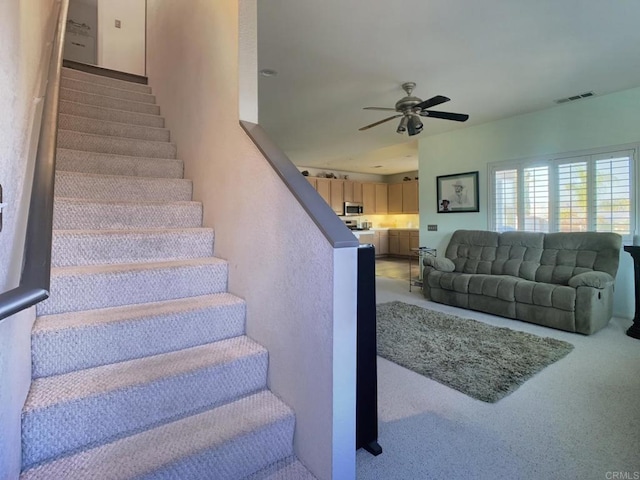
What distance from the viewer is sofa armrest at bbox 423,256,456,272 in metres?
Result: 4.67

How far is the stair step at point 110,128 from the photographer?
259 cm

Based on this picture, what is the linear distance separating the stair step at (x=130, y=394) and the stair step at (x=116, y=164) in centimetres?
152

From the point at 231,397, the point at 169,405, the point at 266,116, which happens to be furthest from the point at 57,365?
the point at 266,116

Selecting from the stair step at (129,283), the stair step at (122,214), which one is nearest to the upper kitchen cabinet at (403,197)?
the stair step at (122,214)

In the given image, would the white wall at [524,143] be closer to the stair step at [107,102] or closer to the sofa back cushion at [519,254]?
the sofa back cushion at [519,254]

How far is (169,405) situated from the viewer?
128 cm

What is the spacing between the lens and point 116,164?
236 centimetres

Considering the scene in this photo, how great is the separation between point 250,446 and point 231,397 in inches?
9.5

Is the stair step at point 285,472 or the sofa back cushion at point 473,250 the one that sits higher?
the sofa back cushion at point 473,250

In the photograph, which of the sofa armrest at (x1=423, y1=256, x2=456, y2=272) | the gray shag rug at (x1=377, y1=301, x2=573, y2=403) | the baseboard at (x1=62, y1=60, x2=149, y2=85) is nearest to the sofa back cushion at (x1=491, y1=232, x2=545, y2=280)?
the sofa armrest at (x1=423, y1=256, x2=456, y2=272)

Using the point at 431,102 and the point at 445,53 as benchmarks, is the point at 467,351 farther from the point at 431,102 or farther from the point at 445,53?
the point at 445,53

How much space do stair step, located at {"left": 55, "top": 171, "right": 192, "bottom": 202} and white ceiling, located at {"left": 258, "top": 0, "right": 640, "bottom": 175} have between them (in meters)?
1.40

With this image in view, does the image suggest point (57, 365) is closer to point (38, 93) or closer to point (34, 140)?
point (34, 140)

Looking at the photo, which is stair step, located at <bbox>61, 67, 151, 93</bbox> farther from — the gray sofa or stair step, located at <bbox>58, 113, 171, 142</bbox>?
the gray sofa
